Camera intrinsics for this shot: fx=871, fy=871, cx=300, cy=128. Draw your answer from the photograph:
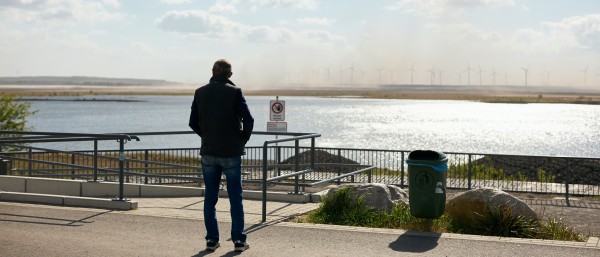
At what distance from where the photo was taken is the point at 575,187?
65.0ft

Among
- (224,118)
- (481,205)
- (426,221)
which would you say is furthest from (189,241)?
(481,205)

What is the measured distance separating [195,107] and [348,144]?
6417 cm

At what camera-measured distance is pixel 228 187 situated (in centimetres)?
934

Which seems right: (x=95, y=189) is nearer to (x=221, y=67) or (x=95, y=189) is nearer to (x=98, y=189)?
(x=98, y=189)

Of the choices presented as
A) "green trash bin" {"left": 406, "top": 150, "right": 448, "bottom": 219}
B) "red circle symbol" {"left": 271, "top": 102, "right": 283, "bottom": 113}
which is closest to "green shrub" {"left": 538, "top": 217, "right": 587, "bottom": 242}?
"green trash bin" {"left": 406, "top": 150, "right": 448, "bottom": 219}

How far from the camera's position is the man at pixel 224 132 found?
357 inches

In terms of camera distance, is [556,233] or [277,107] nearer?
[556,233]

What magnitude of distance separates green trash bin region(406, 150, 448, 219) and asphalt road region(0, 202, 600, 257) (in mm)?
616

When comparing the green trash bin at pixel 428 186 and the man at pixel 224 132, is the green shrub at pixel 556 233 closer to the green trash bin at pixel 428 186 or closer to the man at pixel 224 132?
the green trash bin at pixel 428 186

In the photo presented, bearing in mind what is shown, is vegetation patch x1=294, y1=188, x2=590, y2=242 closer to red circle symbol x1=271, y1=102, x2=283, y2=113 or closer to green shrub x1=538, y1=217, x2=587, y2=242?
green shrub x1=538, y1=217, x2=587, y2=242

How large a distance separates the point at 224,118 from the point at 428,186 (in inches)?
122

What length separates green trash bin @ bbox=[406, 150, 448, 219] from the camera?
10.8m

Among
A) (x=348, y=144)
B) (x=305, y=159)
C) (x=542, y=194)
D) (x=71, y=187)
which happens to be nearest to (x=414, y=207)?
(x=71, y=187)

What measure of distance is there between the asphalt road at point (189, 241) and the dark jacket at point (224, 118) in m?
1.13
